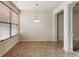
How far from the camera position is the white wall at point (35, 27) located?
10.7 meters

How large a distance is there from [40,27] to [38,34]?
0.65m

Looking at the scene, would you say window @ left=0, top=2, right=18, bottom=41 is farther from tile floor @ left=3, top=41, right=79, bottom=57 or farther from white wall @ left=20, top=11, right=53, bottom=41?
white wall @ left=20, top=11, right=53, bottom=41

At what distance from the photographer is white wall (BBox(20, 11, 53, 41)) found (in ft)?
35.2

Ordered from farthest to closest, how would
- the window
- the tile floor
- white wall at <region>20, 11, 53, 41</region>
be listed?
white wall at <region>20, 11, 53, 41</region>
the window
the tile floor

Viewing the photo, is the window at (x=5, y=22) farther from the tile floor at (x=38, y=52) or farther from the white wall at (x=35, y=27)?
the white wall at (x=35, y=27)

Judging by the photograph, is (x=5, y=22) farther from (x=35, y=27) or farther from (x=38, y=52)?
(x=35, y=27)

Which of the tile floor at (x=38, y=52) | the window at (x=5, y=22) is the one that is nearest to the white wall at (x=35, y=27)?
the window at (x=5, y=22)

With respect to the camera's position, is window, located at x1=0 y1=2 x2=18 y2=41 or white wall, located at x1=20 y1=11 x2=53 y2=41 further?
white wall, located at x1=20 y1=11 x2=53 y2=41

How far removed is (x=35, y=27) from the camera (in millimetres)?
10859

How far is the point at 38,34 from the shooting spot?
10.9 metres

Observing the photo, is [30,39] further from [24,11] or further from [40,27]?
[24,11]

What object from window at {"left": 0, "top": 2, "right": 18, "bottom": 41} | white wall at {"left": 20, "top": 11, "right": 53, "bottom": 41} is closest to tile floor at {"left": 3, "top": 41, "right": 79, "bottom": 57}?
window at {"left": 0, "top": 2, "right": 18, "bottom": 41}

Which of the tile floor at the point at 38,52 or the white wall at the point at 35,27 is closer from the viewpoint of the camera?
the tile floor at the point at 38,52

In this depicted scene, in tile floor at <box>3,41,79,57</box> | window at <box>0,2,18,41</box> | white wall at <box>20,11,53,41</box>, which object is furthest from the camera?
white wall at <box>20,11,53,41</box>
